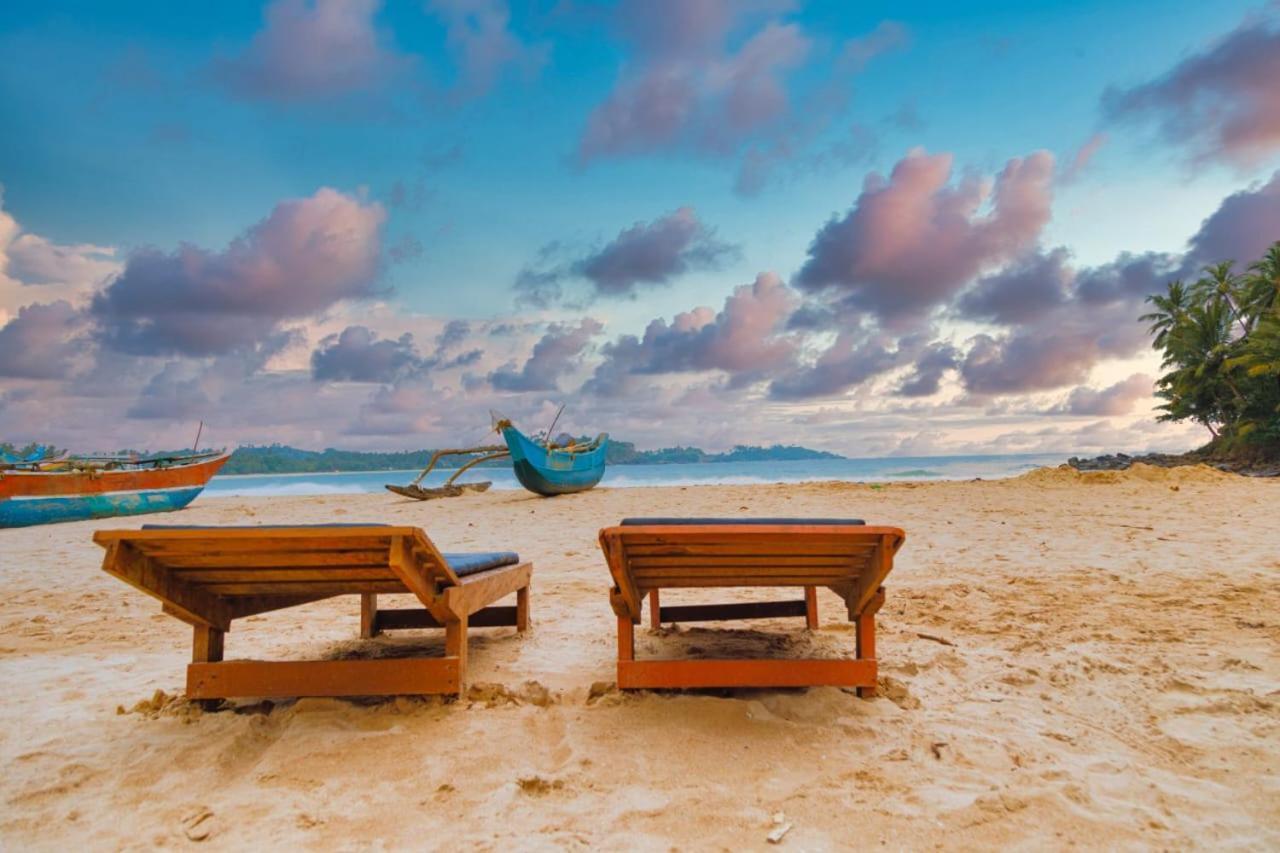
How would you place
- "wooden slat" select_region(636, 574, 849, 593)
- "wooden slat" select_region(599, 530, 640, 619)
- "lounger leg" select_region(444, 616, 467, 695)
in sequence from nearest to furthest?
"wooden slat" select_region(599, 530, 640, 619) < "lounger leg" select_region(444, 616, 467, 695) < "wooden slat" select_region(636, 574, 849, 593)

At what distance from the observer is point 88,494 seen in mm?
15914

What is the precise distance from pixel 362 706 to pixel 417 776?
80 cm

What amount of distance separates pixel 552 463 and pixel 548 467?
0.26m

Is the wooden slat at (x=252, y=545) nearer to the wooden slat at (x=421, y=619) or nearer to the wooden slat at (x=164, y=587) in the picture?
the wooden slat at (x=164, y=587)

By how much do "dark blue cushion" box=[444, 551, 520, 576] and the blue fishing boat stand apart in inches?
565

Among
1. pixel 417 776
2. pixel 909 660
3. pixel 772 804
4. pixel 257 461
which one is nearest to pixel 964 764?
pixel 772 804

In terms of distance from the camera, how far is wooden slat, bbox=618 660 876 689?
3064 millimetres

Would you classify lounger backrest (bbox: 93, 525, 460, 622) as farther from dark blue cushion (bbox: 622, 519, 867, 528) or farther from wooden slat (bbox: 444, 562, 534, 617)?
dark blue cushion (bbox: 622, 519, 867, 528)

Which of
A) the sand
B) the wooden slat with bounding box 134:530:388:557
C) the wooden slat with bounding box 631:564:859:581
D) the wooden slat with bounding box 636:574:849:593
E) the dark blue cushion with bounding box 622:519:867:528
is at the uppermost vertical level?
the dark blue cushion with bounding box 622:519:867:528

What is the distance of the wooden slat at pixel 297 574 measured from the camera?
9.66 feet

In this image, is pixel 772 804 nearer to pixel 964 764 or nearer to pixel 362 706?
pixel 964 764

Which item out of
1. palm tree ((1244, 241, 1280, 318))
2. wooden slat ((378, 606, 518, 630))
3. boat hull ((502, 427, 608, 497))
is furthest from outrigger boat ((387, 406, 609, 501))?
palm tree ((1244, 241, 1280, 318))

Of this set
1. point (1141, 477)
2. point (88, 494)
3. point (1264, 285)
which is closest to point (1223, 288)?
point (1264, 285)

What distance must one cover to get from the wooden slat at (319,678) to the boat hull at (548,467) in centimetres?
1535
